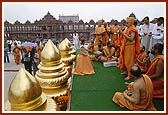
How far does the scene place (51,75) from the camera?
2000mm

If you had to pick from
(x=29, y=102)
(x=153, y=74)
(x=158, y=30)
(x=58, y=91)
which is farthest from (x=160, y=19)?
(x=29, y=102)

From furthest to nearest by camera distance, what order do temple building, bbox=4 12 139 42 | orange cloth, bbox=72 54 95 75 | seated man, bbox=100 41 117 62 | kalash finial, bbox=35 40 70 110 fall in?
temple building, bbox=4 12 139 42 → seated man, bbox=100 41 117 62 → orange cloth, bbox=72 54 95 75 → kalash finial, bbox=35 40 70 110

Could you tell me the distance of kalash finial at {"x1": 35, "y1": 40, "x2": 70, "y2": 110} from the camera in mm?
1993

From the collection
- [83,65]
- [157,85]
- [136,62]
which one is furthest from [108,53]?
[157,85]

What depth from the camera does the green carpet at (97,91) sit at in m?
2.09

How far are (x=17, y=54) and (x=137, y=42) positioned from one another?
314 inches

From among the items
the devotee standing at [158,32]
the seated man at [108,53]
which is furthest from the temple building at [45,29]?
the devotee standing at [158,32]

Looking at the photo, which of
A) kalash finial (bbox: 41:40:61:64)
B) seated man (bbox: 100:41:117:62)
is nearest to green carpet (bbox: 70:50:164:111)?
kalash finial (bbox: 41:40:61:64)

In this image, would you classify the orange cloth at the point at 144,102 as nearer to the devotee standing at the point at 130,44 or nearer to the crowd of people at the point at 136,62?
the crowd of people at the point at 136,62

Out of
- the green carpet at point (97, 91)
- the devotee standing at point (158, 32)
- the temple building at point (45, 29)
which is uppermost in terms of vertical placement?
the temple building at point (45, 29)

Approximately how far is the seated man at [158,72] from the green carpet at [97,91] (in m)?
0.17

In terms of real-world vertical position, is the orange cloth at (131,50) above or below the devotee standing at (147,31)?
below

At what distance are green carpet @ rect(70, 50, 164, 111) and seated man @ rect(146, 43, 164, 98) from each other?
0.55 ft

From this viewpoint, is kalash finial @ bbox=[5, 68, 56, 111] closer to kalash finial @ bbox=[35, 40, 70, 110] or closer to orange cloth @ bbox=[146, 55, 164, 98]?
kalash finial @ bbox=[35, 40, 70, 110]
